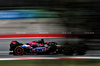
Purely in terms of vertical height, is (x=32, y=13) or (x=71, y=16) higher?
(x=32, y=13)

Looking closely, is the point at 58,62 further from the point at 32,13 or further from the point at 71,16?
the point at 71,16

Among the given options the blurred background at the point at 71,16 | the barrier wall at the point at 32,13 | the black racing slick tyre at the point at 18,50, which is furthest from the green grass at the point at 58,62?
the barrier wall at the point at 32,13

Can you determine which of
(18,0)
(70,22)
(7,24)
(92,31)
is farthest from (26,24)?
(92,31)

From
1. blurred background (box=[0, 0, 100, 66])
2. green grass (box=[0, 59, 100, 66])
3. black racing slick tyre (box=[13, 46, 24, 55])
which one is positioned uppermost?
blurred background (box=[0, 0, 100, 66])

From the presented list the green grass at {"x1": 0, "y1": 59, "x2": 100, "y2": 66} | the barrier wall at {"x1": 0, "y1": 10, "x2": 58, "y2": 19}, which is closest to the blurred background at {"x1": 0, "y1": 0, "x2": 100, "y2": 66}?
the barrier wall at {"x1": 0, "y1": 10, "x2": 58, "y2": 19}

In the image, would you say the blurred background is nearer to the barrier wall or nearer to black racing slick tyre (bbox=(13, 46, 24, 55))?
the barrier wall

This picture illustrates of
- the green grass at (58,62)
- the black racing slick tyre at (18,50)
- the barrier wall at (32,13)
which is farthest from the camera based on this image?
the black racing slick tyre at (18,50)

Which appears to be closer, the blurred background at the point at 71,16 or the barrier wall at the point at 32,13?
the blurred background at the point at 71,16

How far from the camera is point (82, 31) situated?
1546 millimetres

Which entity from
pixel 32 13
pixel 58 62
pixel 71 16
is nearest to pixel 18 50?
pixel 58 62

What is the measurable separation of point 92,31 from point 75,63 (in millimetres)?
1035

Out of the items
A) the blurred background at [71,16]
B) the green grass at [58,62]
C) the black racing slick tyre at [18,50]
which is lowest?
the green grass at [58,62]

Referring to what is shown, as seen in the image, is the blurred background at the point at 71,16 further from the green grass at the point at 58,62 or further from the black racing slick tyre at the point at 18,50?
the black racing slick tyre at the point at 18,50

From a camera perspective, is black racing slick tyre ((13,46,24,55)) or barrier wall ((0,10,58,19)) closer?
barrier wall ((0,10,58,19))
